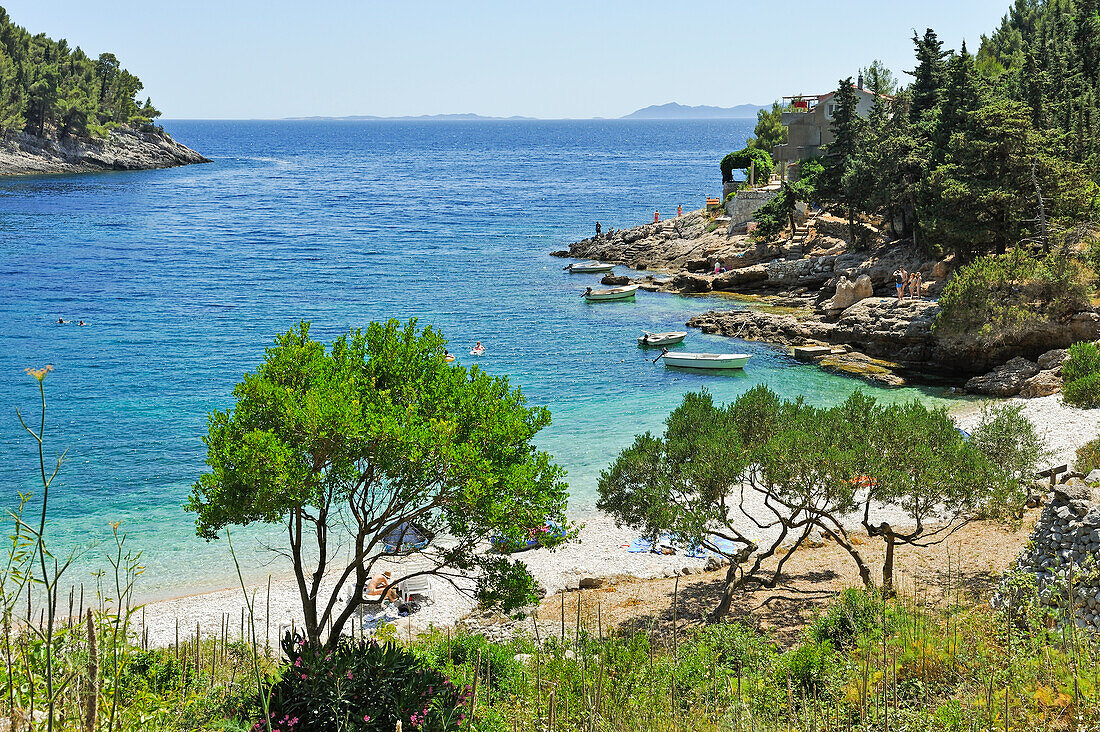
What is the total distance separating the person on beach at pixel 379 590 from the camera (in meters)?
18.8

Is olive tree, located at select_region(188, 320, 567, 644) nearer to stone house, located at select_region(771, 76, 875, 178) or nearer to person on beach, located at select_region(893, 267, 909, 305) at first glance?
person on beach, located at select_region(893, 267, 909, 305)

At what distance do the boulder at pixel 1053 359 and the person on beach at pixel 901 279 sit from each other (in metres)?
8.56

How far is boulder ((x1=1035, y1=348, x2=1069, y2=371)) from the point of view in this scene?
101 feet

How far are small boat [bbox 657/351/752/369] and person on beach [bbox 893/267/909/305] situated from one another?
8231 mm

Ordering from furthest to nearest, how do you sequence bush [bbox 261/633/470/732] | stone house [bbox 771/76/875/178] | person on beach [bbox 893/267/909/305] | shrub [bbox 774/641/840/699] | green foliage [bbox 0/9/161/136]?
green foliage [bbox 0/9/161/136]
stone house [bbox 771/76/875/178]
person on beach [bbox 893/267/909/305]
shrub [bbox 774/641/840/699]
bush [bbox 261/633/470/732]

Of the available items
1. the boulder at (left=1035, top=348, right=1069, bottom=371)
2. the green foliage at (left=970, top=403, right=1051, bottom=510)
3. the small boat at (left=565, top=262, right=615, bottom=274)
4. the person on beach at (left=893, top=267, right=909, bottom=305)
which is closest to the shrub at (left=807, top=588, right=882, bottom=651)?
the green foliage at (left=970, top=403, right=1051, bottom=510)

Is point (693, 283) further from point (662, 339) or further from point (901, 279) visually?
point (901, 279)

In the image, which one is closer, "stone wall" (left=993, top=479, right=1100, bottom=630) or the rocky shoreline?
"stone wall" (left=993, top=479, right=1100, bottom=630)

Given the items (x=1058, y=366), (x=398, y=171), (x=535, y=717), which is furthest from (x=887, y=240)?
(x=398, y=171)

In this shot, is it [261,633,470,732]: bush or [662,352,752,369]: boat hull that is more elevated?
[261,633,470,732]: bush

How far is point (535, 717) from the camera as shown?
8359mm

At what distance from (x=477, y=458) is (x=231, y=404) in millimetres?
24468

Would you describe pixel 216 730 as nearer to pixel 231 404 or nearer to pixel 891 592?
pixel 891 592

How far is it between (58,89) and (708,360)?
121m
